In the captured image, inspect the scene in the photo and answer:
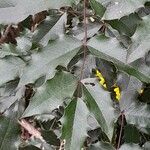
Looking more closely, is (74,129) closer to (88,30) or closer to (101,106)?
(101,106)

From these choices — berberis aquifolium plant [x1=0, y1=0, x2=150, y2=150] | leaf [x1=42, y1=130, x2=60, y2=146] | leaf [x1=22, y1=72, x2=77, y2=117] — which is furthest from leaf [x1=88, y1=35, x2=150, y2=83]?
leaf [x1=42, y1=130, x2=60, y2=146]

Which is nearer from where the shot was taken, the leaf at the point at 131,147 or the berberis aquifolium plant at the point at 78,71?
the berberis aquifolium plant at the point at 78,71

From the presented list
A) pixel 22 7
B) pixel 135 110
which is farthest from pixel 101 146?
pixel 22 7

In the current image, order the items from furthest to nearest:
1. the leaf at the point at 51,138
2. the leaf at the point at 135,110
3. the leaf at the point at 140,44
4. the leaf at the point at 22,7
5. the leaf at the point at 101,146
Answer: the leaf at the point at 51,138, the leaf at the point at 135,110, the leaf at the point at 101,146, the leaf at the point at 22,7, the leaf at the point at 140,44

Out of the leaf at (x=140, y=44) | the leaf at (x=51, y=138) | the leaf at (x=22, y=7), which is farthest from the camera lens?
the leaf at (x=51, y=138)

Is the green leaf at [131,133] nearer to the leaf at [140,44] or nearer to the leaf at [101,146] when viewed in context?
the leaf at [101,146]

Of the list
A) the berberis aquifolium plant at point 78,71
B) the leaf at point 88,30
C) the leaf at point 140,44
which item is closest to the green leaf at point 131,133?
the berberis aquifolium plant at point 78,71
